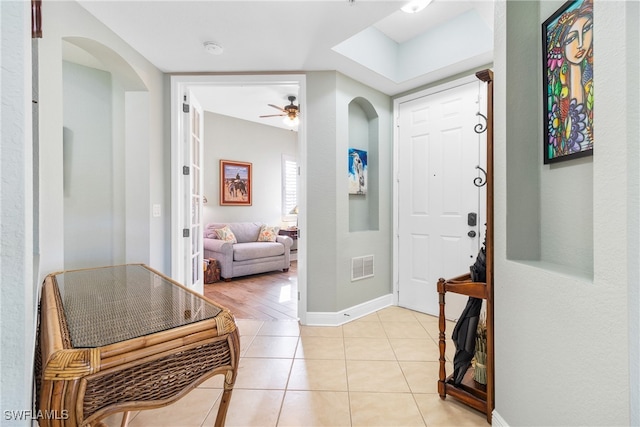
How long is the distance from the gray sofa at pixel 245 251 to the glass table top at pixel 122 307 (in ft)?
9.86

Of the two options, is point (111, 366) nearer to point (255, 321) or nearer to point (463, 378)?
point (463, 378)

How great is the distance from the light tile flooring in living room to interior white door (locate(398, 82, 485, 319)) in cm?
58

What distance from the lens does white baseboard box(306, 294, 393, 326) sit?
281cm

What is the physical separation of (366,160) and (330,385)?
2.30 meters

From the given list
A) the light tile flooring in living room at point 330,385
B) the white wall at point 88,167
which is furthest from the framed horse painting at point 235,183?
the light tile flooring in living room at point 330,385

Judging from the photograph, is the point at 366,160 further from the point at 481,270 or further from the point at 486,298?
the point at 486,298

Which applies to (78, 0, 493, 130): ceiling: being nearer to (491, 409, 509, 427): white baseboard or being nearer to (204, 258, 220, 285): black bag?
(491, 409, 509, 427): white baseboard

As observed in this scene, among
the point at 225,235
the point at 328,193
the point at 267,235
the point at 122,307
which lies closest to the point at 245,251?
the point at 225,235

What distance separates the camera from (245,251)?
4.65 meters

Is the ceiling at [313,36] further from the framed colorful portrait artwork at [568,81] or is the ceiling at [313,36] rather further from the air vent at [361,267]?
the air vent at [361,267]

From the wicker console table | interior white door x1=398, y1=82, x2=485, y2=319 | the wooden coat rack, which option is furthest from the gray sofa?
the wooden coat rack

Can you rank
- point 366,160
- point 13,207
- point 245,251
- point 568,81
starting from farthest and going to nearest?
point 245,251, point 366,160, point 568,81, point 13,207

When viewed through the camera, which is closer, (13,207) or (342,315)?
(13,207)

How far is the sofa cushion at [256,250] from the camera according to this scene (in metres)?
4.59
